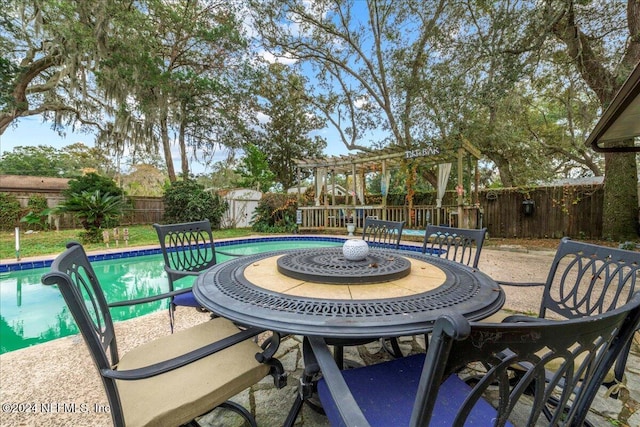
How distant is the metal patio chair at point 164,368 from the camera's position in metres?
0.93

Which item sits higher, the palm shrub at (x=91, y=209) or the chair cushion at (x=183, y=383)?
the palm shrub at (x=91, y=209)

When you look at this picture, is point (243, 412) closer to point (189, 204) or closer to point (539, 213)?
point (539, 213)

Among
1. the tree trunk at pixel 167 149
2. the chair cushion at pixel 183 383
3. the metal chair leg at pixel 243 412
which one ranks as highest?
the tree trunk at pixel 167 149

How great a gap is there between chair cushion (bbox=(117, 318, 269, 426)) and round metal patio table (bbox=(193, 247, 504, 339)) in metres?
0.30

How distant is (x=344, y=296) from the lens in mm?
1271

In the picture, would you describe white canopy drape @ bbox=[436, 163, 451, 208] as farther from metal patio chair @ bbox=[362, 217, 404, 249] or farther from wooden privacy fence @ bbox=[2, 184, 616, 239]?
metal patio chair @ bbox=[362, 217, 404, 249]

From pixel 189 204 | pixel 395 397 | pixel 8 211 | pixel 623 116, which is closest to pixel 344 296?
pixel 395 397

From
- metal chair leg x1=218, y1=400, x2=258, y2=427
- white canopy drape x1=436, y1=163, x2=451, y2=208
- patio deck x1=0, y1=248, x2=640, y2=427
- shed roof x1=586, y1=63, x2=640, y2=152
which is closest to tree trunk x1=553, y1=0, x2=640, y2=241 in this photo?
shed roof x1=586, y1=63, x2=640, y2=152

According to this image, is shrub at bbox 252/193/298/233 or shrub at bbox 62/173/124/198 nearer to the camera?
shrub at bbox 62/173/124/198

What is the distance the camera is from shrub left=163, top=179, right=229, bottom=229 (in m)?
10.5

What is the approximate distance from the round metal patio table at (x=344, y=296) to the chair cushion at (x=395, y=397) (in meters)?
0.28

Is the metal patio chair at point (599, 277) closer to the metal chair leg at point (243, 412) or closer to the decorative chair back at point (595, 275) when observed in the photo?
the decorative chair back at point (595, 275)

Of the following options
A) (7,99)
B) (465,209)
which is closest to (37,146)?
(7,99)

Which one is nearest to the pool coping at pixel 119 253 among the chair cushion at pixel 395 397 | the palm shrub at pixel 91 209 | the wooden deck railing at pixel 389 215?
the palm shrub at pixel 91 209
